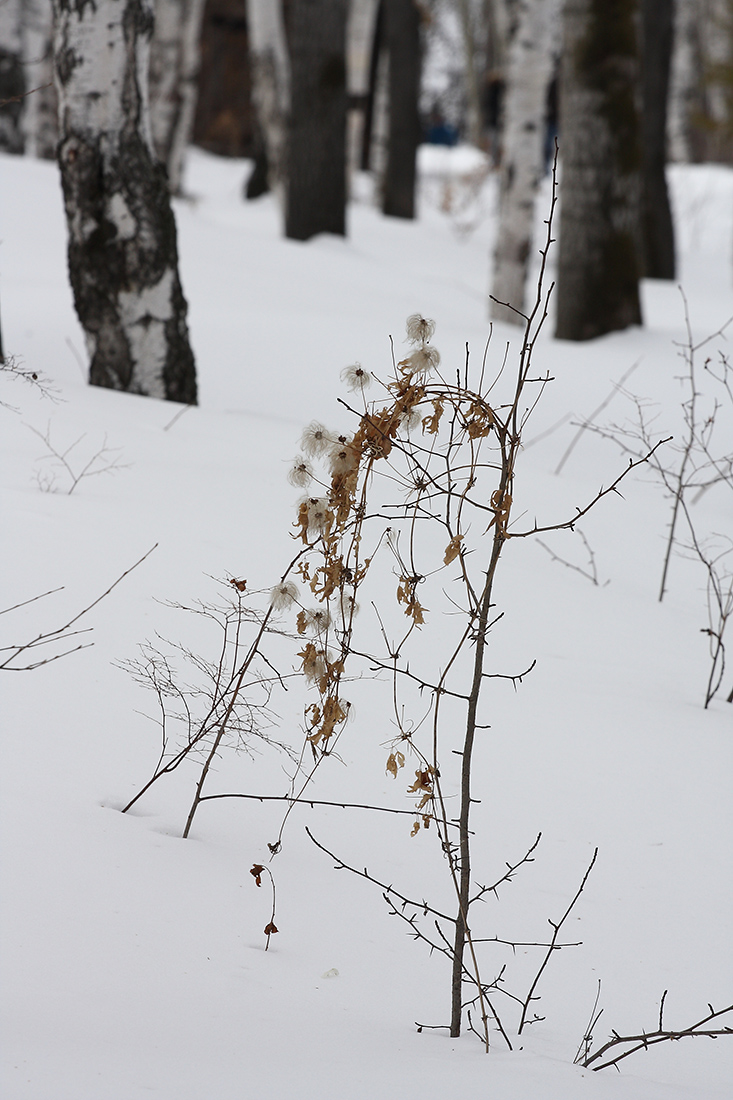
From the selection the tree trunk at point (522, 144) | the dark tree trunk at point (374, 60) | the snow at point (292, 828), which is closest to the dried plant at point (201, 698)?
the snow at point (292, 828)

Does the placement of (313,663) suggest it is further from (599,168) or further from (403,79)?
(403,79)

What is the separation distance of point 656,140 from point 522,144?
266 cm

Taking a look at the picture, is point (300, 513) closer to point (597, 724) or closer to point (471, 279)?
point (597, 724)

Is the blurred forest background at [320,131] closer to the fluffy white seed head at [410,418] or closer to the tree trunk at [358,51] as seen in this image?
the tree trunk at [358,51]

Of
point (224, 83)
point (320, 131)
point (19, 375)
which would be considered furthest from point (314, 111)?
point (224, 83)

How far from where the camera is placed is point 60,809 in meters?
1.55

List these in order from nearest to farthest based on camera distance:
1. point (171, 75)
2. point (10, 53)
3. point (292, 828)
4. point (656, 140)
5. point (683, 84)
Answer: point (292, 828)
point (10, 53)
point (656, 140)
point (171, 75)
point (683, 84)

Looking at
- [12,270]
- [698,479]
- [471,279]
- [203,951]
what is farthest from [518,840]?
[471,279]

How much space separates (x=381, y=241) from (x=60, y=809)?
9.68 m

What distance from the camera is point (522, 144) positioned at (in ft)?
23.6

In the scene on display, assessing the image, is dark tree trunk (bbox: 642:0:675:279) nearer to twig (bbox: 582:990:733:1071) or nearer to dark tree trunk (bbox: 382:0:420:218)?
dark tree trunk (bbox: 382:0:420:218)

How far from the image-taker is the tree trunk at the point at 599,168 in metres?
6.07

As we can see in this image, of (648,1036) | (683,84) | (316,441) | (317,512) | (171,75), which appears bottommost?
(648,1036)

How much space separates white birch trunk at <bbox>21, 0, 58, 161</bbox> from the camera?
29.9 ft
